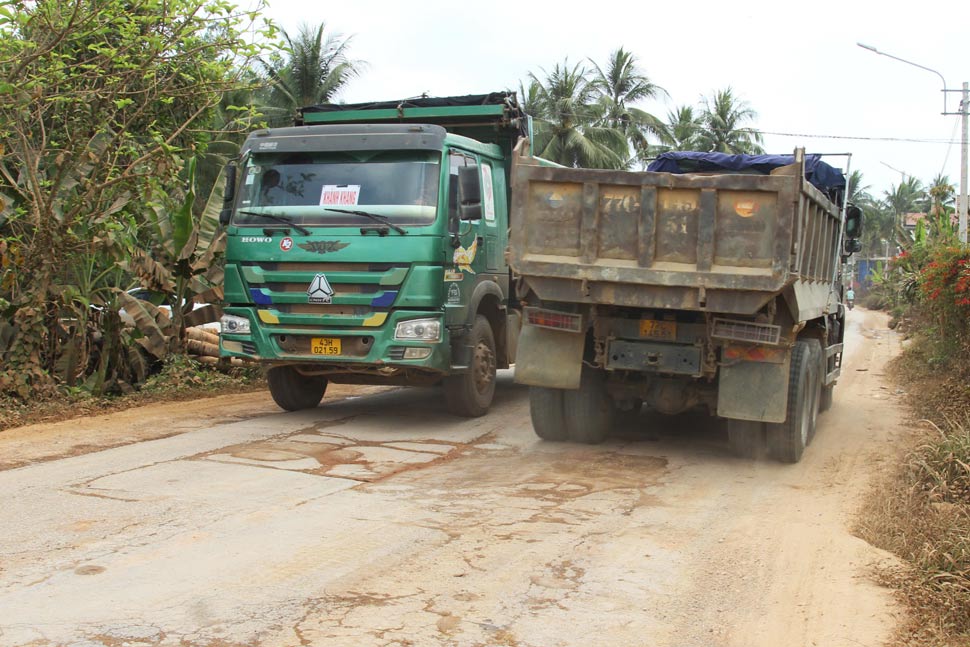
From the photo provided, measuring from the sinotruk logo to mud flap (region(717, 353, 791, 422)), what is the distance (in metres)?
3.75

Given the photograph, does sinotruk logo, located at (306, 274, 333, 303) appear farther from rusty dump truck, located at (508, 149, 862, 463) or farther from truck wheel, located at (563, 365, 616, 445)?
truck wheel, located at (563, 365, 616, 445)

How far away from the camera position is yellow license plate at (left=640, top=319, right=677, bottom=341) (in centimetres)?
820

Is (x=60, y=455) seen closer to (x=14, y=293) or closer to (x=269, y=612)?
(x=14, y=293)

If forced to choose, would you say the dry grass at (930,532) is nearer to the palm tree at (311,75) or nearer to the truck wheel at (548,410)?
the truck wheel at (548,410)

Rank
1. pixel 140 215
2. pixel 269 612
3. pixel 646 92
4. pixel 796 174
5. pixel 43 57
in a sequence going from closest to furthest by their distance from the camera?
pixel 269 612 → pixel 796 174 → pixel 43 57 → pixel 140 215 → pixel 646 92

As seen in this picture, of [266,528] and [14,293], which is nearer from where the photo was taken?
[266,528]

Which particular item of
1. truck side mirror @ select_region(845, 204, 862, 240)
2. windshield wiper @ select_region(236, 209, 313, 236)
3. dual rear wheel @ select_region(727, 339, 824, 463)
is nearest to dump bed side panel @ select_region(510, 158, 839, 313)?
dual rear wheel @ select_region(727, 339, 824, 463)

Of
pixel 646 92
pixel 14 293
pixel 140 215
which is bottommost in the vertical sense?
pixel 14 293

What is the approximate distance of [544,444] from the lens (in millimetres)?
9172

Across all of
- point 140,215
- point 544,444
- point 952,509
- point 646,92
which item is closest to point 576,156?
point 646,92

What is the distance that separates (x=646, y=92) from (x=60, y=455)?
42.3 m

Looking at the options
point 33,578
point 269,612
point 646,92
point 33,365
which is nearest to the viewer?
point 269,612

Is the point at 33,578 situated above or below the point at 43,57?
below

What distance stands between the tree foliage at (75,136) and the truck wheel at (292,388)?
7.98 feet
